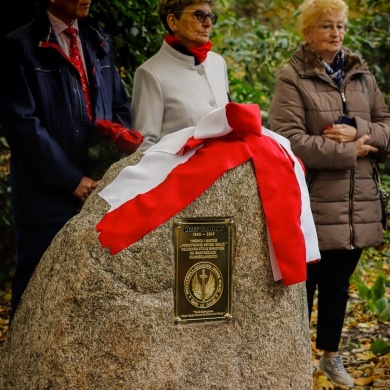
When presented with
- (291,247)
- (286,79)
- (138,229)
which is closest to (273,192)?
(291,247)

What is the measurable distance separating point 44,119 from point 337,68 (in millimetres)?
1652

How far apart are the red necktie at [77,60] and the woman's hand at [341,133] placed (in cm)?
128

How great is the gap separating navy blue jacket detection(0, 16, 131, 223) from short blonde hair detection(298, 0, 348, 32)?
122 centimetres

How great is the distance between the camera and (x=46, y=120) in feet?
10.4

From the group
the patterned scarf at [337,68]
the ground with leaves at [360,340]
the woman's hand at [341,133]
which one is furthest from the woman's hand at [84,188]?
the ground with leaves at [360,340]

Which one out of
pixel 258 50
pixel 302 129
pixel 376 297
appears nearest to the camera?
pixel 302 129

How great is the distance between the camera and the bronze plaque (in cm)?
283

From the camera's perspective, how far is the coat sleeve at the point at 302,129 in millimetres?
3611

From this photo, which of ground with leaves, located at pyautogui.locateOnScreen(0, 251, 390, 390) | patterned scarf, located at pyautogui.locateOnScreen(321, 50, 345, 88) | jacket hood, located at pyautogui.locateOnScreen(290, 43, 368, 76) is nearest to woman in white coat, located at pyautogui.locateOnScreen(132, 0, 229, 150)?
jacket hood, located at pyautogui.locateOnScreen(290, 43, 368, 76)

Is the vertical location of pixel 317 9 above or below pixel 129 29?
below

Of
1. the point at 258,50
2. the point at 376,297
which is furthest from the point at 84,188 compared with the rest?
the point at 258,50

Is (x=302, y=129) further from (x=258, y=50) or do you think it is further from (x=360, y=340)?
(x=258, y=50)

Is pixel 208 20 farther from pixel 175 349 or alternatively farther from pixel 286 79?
pixel 175 349

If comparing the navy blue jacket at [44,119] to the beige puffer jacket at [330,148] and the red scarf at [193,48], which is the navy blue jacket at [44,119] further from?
the beige puffer jacket at [330,148]
